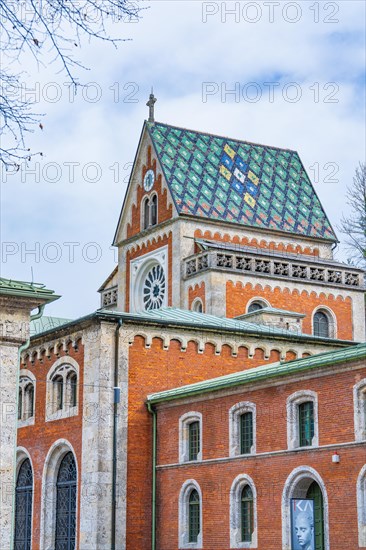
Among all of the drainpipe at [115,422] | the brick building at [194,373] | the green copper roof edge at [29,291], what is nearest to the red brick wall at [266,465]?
the brick building at [194,373]

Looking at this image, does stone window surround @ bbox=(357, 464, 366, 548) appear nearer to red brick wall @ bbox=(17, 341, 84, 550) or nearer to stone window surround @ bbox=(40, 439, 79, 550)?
red brick wall @ bbox=(17, 341, 84, 550)

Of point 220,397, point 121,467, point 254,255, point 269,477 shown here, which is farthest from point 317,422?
point 254,255

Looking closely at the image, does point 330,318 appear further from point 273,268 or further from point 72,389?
point 72,389

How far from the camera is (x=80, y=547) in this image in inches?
1186

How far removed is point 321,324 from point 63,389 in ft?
50.2

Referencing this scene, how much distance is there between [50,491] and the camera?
1297 inches

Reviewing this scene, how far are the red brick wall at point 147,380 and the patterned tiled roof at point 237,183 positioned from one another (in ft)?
42.6

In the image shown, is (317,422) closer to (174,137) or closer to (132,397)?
(132,397)

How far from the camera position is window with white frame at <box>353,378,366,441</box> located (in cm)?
2367

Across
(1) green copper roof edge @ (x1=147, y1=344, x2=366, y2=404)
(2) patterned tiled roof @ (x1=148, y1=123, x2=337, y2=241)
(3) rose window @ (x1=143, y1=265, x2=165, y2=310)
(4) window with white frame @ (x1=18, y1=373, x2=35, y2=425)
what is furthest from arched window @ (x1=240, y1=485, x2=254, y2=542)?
(2) patterned tiled roof @ (x1=148, y1=123, x2=337, y2=241)

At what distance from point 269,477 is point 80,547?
730cm

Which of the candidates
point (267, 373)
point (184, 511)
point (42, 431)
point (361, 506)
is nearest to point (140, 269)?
point (42, 431)

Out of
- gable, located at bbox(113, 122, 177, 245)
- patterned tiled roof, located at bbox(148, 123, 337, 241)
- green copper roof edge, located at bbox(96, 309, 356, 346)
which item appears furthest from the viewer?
gable, located at bbox(113, 122, 177, 245)

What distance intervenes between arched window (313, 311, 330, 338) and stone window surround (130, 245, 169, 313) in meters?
7.57
